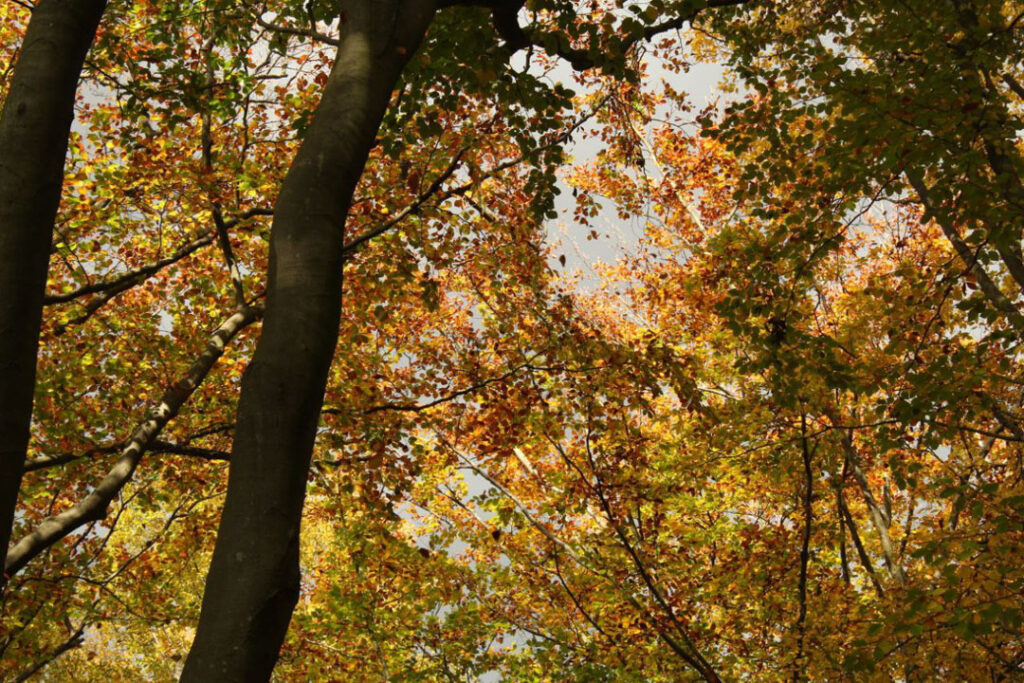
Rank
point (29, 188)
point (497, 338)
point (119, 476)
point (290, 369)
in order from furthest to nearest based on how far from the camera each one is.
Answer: point (497, 338)
point (119, 476)
point (29, 188)
point (290, 369)

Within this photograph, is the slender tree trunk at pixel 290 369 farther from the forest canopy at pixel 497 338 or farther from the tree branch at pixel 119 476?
the tree branch at pixel 119 476

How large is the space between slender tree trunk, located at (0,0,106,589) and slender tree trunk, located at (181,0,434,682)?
0.90 meters

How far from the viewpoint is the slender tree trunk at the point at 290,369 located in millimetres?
2113

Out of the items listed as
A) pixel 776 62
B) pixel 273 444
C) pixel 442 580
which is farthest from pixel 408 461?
pixel 776 62

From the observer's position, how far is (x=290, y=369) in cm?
240

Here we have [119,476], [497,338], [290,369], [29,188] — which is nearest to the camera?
[290,369]

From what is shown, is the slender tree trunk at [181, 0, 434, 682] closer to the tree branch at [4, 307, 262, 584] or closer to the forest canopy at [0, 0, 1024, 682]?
the forest canopy at [0, 0, 1024, 682]

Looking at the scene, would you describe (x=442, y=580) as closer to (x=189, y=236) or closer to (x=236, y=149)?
(x=189, y=236)

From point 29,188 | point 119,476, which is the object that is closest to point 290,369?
point 29,188

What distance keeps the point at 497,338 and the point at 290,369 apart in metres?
8.25

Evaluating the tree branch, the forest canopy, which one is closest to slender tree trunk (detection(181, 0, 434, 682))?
the forest canopy

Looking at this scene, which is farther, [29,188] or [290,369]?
[29,188]

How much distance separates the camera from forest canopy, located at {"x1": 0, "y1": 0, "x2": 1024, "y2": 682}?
2.77m

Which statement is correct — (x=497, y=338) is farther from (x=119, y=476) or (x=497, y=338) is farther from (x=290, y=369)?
(x=290, y=369)
